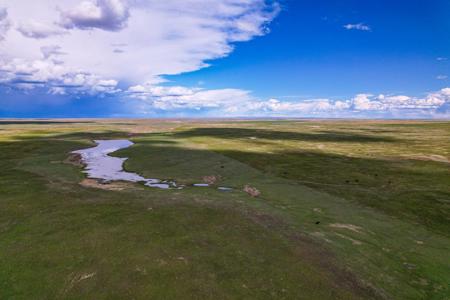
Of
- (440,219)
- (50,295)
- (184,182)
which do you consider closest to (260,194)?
(184,182)

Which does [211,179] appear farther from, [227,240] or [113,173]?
[227,240]

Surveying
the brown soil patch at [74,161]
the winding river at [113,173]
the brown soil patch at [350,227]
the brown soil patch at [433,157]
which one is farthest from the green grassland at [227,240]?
the brown soil patch at [433,157]

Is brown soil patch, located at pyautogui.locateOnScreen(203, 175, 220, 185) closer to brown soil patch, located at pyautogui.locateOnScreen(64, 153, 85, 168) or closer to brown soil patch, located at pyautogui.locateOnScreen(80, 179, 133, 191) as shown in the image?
brown soil patch, located at pyautogui.locateOnScreen(80, 179, 133, 191)

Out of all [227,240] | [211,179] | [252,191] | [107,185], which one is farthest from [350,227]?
[107,185]

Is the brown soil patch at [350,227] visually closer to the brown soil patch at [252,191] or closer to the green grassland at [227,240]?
the green grassland at [227,240]

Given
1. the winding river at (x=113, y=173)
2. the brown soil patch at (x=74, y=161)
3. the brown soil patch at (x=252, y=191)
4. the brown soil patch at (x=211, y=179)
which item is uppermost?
the brown soil patch at (x=74, y=161)

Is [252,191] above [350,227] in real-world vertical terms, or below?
above

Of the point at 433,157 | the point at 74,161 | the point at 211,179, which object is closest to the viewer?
the point at 211,179

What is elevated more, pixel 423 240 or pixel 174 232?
pixel 174 232

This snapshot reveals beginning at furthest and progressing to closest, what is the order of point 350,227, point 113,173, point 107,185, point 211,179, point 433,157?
point 433,157 < point 113,173 < point 211,179 < point 107,185 < point 350,227

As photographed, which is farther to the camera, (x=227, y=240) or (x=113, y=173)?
(x=113, y=173)

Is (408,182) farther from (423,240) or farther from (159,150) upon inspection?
(159,150)
